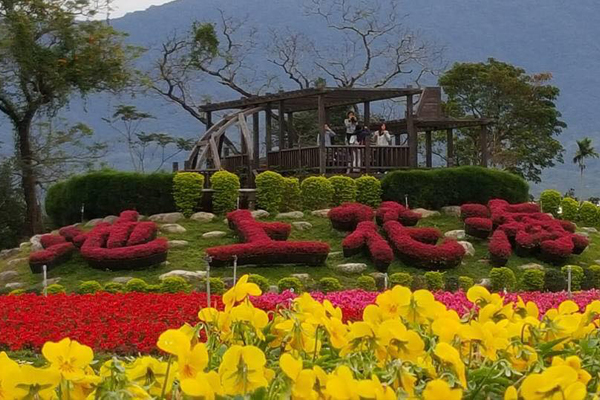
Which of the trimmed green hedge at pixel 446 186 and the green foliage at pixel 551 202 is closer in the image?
the trimmed green hedge at pixel 446 186

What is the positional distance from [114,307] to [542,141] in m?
28.8

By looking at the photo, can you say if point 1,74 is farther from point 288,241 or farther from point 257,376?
point 257,376

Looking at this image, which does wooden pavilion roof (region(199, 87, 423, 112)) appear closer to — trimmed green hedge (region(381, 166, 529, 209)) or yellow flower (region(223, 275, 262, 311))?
trimmed green hedge (region(381, 166, 529, 209))

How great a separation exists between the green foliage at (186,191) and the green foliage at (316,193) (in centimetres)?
187

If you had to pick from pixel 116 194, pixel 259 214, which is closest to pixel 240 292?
pixel 259 214

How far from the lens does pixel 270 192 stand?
50.3ft

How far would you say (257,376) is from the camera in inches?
65.1

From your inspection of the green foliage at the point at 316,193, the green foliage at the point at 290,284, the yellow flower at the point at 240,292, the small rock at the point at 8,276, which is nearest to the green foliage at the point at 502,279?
the green foliage at the point at 290,284

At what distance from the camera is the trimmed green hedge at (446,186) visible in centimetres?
1589

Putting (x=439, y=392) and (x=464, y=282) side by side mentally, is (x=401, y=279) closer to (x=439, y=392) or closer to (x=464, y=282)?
(x=464, y=282)

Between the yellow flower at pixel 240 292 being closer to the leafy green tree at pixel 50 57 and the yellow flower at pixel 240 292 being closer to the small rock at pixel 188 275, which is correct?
the small rock at pixel 188 275

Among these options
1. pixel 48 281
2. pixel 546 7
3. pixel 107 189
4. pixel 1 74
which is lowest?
pixel 48 281

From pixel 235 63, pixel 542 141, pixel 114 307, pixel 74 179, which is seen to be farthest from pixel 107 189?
pixel 542 141

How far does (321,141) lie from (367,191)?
1.50 metres
